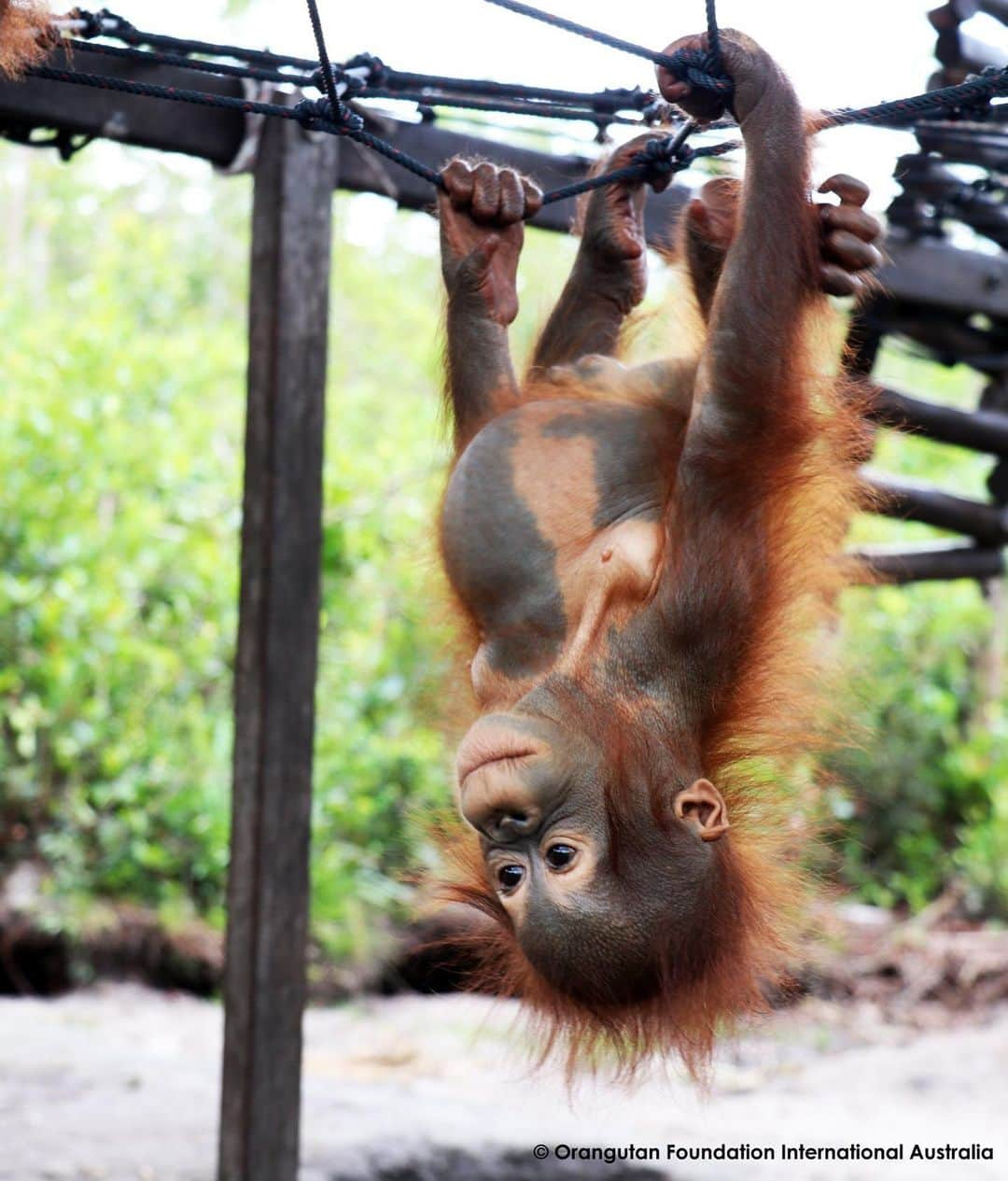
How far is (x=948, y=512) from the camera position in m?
4.72

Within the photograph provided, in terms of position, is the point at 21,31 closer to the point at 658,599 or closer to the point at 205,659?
the point at 658,599

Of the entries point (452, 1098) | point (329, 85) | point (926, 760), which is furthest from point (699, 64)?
point (926, 760)

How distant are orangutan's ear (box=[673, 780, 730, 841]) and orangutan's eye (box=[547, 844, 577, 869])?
15cm

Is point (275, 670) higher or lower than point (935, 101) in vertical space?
lower

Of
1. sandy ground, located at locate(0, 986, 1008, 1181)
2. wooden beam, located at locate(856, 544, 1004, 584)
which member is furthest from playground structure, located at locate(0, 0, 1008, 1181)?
wooden beam, located at locate(856, 544, 1004, 584)

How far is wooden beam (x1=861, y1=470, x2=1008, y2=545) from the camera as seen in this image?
15.1 feet

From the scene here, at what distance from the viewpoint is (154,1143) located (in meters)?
4.37

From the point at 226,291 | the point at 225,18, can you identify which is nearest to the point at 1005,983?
the point at 226,291

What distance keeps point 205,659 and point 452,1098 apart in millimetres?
2710

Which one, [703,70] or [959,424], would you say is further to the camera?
[959,424]

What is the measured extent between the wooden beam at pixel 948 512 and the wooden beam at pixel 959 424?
0.19m

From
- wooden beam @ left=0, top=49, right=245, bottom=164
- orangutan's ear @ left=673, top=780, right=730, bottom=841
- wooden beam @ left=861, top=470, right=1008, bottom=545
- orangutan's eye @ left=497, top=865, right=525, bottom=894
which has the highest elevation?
wooden beam @ left=0, top=49, right=245, bottom=164

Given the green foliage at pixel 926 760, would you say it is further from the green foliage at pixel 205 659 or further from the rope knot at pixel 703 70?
the rope knot at pixel 703 70

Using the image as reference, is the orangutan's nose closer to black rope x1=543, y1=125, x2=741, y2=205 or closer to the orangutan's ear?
the orangutan's ear
